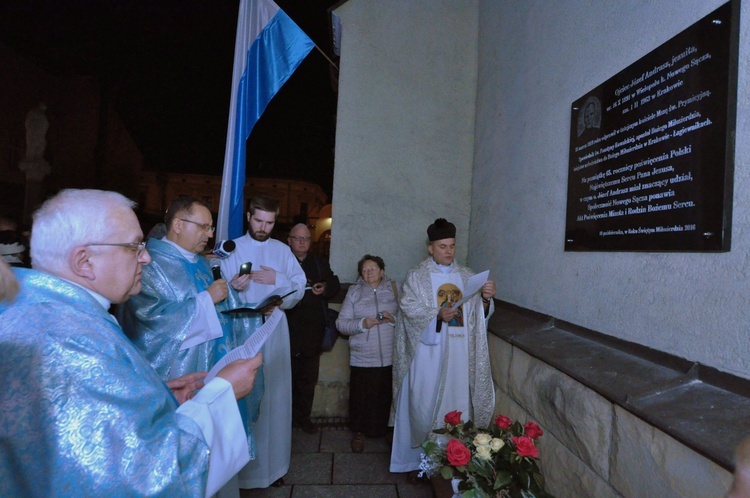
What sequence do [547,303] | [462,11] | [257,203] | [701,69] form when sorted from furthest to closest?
[462,11] < [257,203] < [547,303] < [701,69]

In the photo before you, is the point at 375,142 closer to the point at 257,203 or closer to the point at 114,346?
the point at 257,203

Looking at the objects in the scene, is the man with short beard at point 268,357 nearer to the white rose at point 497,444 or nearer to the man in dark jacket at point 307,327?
the man in dark jacket at point 307,327

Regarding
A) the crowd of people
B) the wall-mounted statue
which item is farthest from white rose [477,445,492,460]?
the wall-mounted statue

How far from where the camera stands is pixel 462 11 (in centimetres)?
484

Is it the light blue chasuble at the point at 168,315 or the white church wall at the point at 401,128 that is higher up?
the white church wall at the point at 401,128

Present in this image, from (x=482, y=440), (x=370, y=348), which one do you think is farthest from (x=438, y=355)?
(x=482, y=440)

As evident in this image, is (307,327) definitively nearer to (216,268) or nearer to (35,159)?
(216,268)

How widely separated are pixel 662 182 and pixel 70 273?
7.16 feet

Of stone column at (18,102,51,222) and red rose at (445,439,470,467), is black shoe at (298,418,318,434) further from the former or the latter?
stone column at (18,102,51,222)

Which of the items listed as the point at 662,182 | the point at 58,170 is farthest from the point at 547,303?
the point at 58,170

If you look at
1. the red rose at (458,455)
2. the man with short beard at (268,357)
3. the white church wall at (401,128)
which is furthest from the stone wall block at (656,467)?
the white church wall at (401,128)

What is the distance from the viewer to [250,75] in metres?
3.90

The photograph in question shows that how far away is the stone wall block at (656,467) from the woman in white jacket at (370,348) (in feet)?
7.48

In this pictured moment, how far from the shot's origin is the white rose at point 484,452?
201cm
